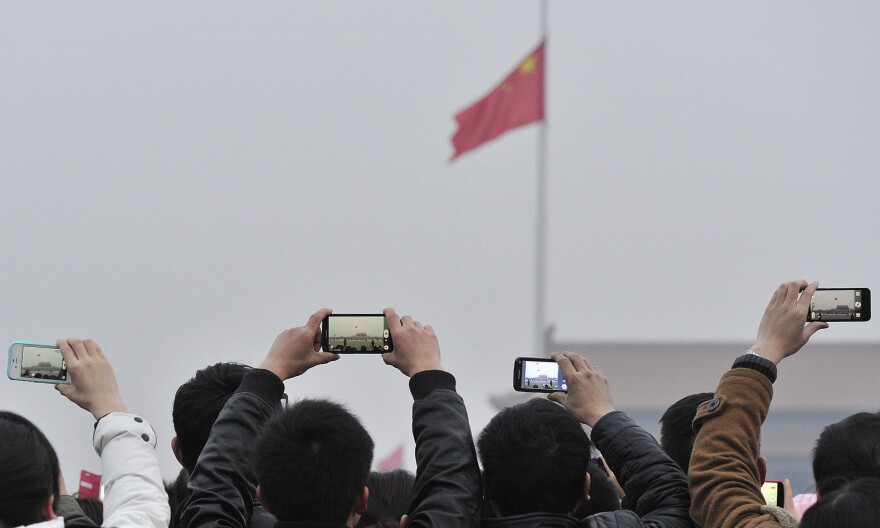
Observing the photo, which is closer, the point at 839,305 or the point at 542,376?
the point at 839,305

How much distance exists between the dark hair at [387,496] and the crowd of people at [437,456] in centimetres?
23

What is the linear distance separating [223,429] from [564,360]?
45cm

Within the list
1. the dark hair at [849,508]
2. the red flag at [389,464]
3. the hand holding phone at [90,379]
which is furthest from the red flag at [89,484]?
the dark hair at [849,508]

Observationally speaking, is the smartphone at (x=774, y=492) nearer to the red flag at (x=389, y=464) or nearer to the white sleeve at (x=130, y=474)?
the red flag at (x=389, y=464)

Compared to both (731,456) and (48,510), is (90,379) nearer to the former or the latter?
(48,510)

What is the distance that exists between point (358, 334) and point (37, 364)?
1.43 ft

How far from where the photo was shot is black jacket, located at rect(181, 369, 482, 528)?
122cm

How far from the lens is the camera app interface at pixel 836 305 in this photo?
1.40m

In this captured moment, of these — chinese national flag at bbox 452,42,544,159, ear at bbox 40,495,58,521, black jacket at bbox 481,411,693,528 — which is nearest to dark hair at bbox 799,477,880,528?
black jacket at bbox 481,411,693,528

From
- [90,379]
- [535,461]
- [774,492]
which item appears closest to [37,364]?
[90,379]

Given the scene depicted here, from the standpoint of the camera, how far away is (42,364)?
4.72ft

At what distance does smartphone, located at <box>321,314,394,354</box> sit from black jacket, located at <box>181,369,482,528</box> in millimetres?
117

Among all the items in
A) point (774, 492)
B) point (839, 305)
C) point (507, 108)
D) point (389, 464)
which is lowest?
point (389, 464)

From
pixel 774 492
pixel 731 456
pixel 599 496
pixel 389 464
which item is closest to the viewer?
pixel 731 456
